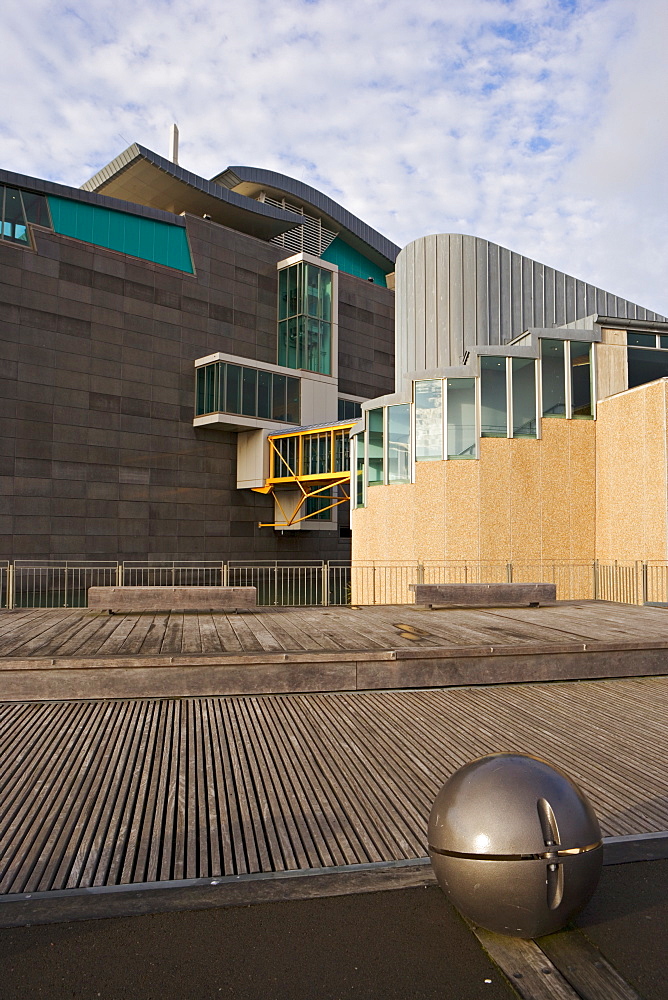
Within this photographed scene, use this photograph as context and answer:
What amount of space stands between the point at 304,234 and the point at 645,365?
3408cm

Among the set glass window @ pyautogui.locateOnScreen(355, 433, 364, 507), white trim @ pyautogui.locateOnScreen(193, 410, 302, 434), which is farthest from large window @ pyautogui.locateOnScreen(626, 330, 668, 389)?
white trim @ pyautogui.locateOnScreen(193, 410, 302, 434)

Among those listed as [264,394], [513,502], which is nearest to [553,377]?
[513,502]

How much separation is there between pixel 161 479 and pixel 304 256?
16.5 meters

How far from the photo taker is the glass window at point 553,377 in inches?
866

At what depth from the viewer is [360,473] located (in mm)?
26266

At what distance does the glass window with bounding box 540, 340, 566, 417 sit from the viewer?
22.0 m

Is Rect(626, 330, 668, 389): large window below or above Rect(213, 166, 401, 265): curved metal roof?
below

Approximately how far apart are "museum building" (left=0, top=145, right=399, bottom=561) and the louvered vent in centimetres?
149

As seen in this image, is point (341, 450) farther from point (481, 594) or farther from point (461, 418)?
point (481, 594)

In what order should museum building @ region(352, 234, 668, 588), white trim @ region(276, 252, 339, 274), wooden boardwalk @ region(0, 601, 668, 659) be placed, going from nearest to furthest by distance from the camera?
wooden boardwalk @ region(0, 601, 668, 659) → museum building @ region(352, 234, 668, 588) → white trim @ region(276, 252, 339, 274)

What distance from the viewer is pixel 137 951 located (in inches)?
133

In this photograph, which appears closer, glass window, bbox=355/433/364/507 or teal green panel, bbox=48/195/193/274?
glass window, bbox=355/433/364/507

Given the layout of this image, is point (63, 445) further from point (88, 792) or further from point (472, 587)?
point (88, 792)

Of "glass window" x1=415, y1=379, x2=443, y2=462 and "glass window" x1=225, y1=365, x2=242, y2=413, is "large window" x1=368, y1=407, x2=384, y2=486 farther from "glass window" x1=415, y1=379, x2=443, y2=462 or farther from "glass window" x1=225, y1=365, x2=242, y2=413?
"glass window" x1=225, y1=365, x2=242, y2=413
